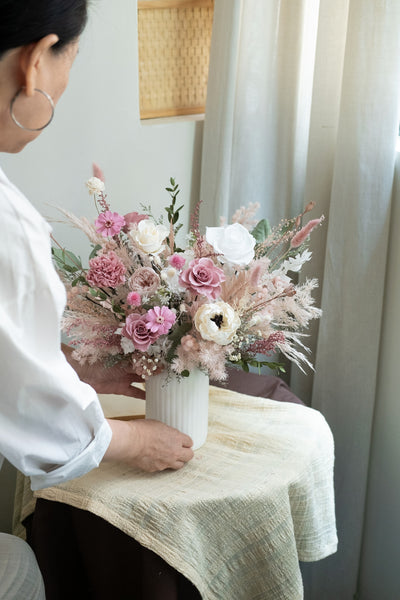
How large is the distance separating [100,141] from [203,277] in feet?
2.69

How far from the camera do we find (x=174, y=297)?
3.71 ft

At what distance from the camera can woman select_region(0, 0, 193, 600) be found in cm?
79

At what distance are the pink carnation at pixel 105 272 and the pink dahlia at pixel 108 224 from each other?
2.1 inches

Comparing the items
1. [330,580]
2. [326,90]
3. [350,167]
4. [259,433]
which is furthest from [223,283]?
[330,580]

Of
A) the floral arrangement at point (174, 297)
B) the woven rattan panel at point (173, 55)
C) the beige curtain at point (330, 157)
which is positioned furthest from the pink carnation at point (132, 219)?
the woven rattan panel at point (173, 55)

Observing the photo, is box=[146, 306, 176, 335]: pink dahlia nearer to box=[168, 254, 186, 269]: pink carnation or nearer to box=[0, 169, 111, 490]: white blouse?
box=[168, 254, 186, 269]: pink carnation

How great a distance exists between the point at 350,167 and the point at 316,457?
2.37ft

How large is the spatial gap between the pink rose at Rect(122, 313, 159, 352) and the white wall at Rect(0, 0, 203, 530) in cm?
66

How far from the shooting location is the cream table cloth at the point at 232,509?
1.09 metres

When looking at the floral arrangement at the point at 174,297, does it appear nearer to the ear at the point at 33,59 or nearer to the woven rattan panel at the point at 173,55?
the ear at the point at 33,59

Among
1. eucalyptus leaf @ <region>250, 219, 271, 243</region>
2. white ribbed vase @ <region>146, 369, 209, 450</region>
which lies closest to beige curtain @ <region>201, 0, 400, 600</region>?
eucalyptus leaf @ <region>250, 219, 271, 243</region>

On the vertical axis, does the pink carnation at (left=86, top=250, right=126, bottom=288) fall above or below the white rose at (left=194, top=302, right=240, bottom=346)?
above

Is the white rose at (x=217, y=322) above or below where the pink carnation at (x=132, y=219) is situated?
below

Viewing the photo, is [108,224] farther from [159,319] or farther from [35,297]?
[35,297]
